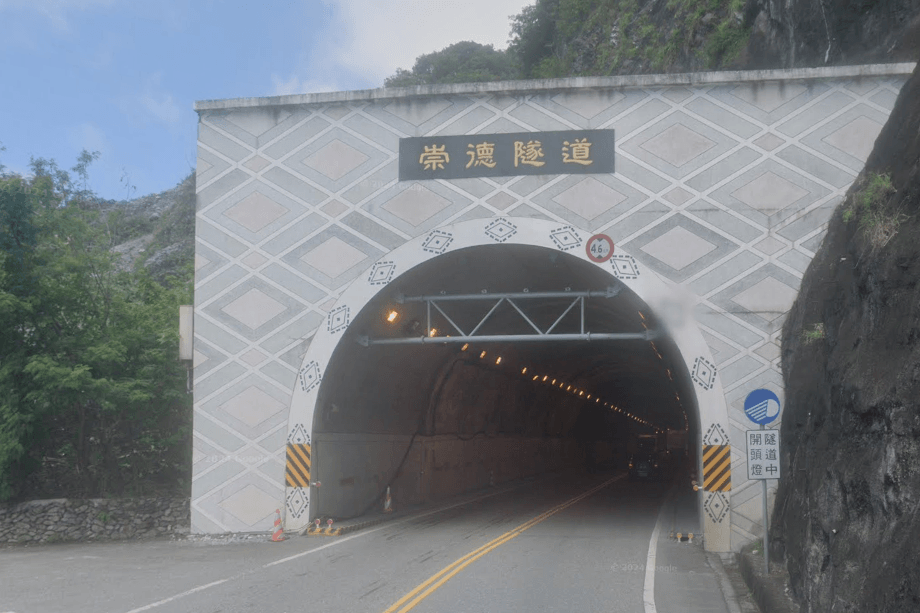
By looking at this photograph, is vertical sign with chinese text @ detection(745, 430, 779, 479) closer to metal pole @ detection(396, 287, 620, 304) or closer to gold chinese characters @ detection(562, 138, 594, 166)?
metal pole @ detection(396, 287, 620, 304)

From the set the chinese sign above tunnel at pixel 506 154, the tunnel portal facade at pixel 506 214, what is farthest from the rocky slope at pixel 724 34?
the chinese sign above tunnel at pixel 506 154

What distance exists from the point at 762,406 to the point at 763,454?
1208mm

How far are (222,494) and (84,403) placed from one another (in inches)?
188

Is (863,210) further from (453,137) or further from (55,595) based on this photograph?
(55,595)

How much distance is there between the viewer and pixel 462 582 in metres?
12.0

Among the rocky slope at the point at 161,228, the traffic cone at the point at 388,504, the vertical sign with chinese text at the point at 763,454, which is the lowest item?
the traffic cone at the point at 388,504

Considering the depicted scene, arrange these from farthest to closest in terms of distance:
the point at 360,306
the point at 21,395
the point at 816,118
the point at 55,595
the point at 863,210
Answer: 1. the point at 21,395
2. the point at 360,306
3. the point at 816,118
4. the point at 55,595
5. the point at 863,210

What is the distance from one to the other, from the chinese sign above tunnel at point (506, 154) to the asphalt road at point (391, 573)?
7.11m

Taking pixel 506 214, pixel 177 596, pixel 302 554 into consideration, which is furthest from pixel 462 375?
pixel 177 596

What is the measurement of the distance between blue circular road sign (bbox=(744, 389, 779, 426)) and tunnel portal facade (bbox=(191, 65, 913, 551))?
11.0 feet

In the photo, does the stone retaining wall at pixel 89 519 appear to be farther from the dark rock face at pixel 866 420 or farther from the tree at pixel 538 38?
the tree at pixel 538 38

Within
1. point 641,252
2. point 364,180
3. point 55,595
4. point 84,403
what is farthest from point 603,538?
point 84,403

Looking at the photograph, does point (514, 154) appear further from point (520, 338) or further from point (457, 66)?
point (457, 66)

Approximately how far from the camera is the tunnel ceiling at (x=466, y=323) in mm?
18641
